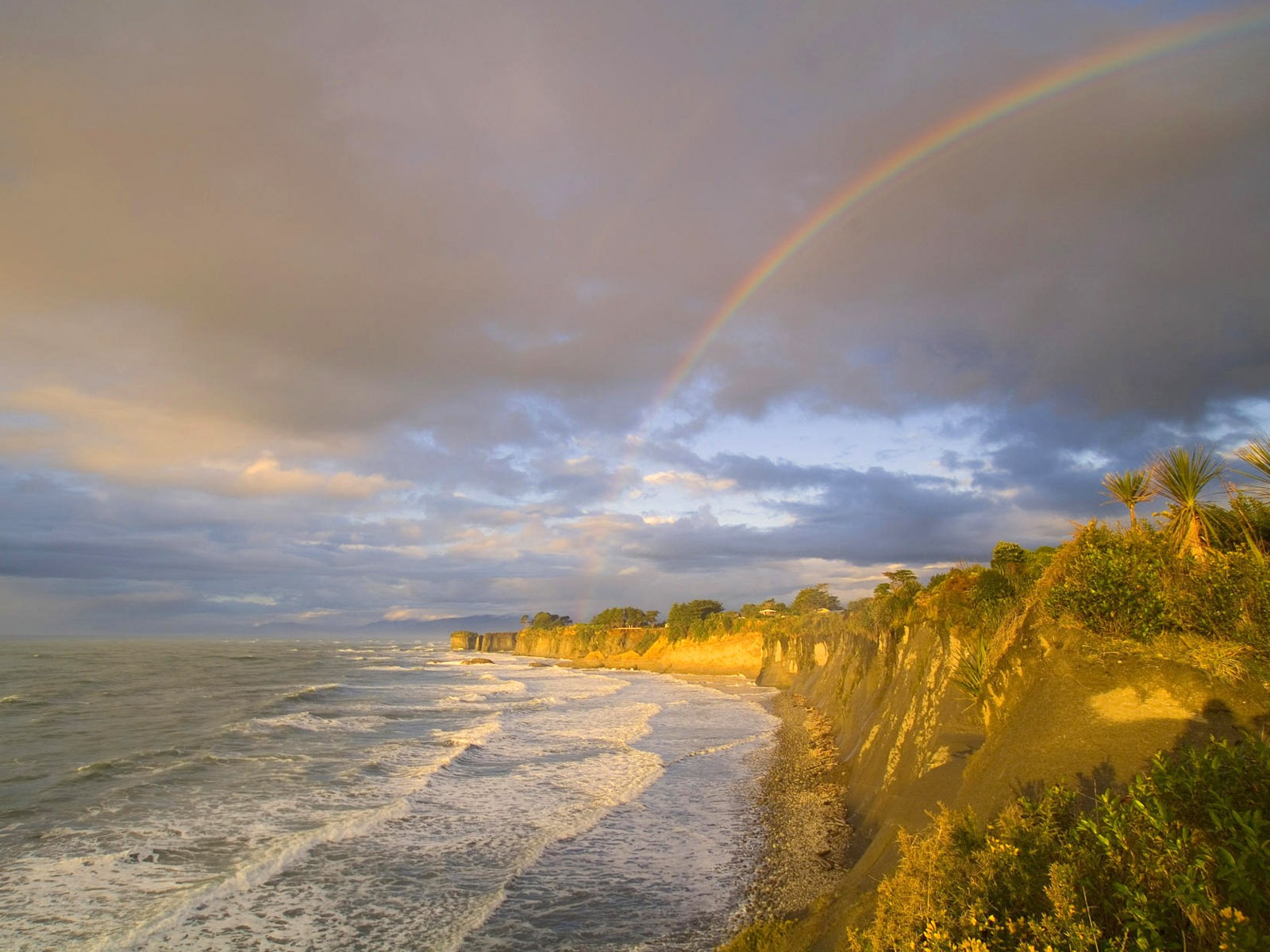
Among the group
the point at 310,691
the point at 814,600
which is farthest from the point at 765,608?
the point at 310,691

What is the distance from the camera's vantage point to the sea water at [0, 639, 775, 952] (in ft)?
39.5

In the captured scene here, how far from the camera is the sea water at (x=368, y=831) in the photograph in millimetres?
12031

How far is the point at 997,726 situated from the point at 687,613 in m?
113

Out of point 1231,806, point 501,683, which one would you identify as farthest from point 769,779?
point 501,683

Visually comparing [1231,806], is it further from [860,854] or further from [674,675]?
[674,675]

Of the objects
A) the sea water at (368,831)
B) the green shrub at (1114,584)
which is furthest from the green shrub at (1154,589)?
the sea water at (368,831)

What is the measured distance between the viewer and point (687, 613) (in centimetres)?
12312

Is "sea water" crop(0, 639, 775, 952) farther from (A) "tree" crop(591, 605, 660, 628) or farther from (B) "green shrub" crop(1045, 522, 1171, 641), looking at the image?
(A) "tree" crop(591, 605, 660, 628)

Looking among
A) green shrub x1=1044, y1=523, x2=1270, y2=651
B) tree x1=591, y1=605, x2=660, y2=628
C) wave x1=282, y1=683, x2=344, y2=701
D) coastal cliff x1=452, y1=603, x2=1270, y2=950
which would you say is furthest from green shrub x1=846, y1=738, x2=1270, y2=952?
tree x1=591, y1=605, x2=660, y2=628

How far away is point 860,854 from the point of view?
14.3 metres

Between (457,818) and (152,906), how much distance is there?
24.6 ft

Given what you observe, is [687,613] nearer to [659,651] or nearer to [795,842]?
[659,651]

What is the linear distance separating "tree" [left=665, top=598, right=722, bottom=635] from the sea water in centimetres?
7474

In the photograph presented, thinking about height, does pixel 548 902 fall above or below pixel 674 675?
above
